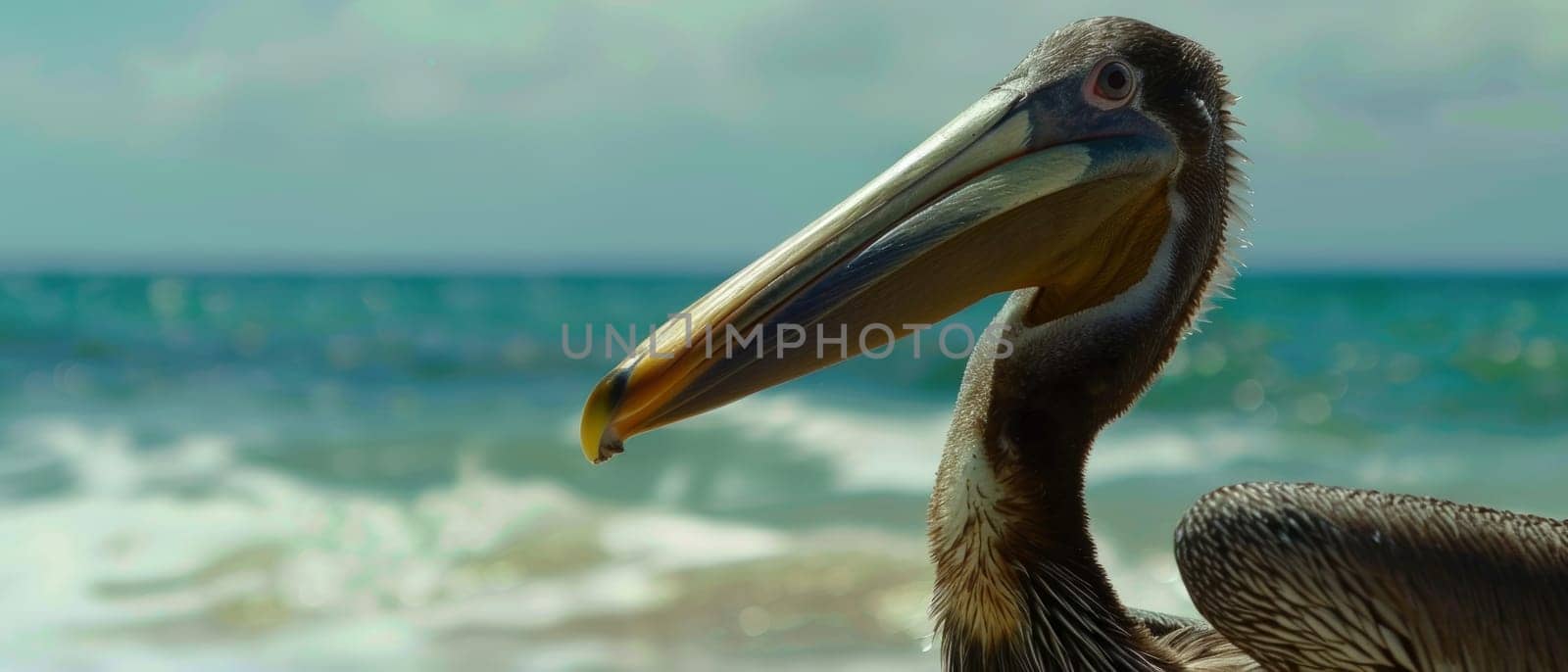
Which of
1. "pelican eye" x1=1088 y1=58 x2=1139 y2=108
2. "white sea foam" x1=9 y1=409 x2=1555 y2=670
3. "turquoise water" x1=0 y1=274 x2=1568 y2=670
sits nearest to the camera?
"pelican eye" x1=1088 y1=58 x2=1139 y2=108

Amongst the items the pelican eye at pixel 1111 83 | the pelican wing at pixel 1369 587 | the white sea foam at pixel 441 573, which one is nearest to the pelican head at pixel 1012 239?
the pelican eye at pixel 1111 83

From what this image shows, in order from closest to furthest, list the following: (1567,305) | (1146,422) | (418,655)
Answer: (418,655) → (1146,422) → (1567,305)

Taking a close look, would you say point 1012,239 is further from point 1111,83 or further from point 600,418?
point 600,418

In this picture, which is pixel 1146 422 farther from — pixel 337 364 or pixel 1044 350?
pixel 337 364

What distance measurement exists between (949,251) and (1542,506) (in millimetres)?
8040

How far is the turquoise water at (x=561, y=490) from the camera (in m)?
5.98

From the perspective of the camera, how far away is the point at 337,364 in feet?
61.3

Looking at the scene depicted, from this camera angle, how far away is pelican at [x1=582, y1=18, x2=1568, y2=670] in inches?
81.9

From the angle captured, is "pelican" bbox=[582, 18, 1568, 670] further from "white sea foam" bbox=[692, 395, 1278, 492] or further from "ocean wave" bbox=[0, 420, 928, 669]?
"white sea foam" bbox=[692, 395, 1278, 492]

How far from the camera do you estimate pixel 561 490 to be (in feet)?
29.6

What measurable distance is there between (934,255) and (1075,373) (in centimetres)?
35

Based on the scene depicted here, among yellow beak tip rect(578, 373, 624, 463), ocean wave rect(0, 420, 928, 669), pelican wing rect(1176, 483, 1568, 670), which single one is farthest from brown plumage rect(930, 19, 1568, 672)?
ocean wave rect(0, 420, 928, 669)

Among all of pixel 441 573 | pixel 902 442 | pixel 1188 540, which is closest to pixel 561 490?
pixel 441 573

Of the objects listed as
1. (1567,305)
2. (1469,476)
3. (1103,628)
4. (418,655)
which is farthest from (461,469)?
(1567,305)
